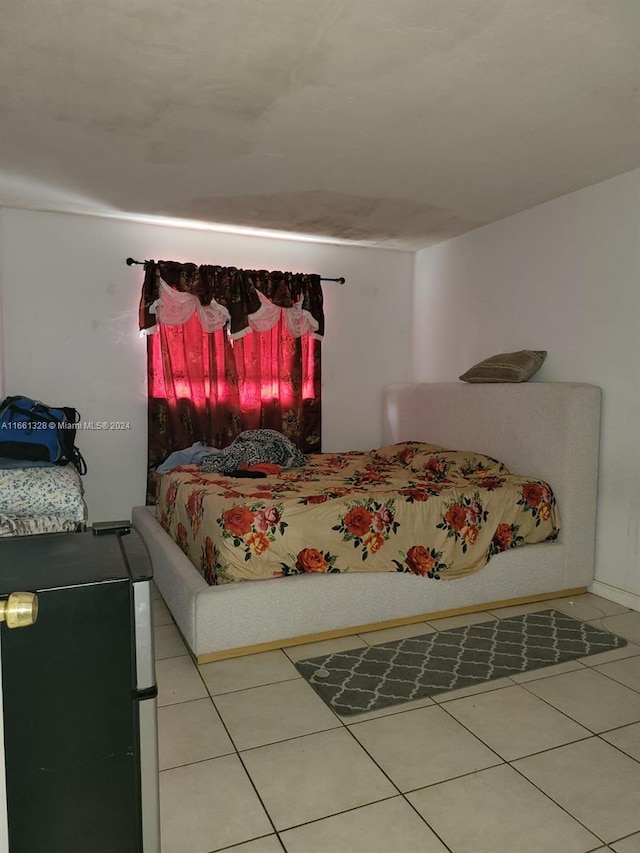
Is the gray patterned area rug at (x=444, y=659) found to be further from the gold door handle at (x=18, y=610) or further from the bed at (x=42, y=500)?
the gold door handle at (x=18, y=610)

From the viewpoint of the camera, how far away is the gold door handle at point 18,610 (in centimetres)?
79

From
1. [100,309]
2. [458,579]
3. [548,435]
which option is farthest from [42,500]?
[548,435]

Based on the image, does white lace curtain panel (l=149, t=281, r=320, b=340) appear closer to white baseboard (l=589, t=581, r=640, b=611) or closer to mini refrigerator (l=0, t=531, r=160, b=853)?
white baseboard (l=589, t=581, r=640, b=611)

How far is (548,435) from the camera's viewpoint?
340 centimetres

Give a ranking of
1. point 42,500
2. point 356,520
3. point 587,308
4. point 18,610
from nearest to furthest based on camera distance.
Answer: point 18,610 < point 356,520 < point 42,500 < point 587,308

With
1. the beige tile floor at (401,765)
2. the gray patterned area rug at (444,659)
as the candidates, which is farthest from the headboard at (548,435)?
the beige tile floor at (401,765)

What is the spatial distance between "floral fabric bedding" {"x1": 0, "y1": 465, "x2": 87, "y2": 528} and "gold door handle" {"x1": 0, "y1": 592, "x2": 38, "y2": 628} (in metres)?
2.31

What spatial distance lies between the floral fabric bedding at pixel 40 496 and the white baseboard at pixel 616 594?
291cm

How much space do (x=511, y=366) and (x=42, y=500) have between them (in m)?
2.86

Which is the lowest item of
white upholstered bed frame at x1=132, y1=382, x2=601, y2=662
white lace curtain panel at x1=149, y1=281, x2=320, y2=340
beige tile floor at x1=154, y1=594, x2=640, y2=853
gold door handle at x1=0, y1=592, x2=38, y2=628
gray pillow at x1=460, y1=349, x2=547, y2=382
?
beige tile floor at x1=154, y1=594, x2=640, y2=853

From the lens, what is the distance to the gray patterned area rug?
2334 millimetres

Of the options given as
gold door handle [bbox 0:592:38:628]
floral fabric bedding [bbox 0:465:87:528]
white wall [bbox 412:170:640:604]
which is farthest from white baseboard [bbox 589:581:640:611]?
gold door handle [bbox 0:592:38:628]

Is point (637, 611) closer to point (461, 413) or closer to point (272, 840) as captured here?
point (461, 413)

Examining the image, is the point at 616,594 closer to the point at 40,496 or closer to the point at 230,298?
the point at 40,496
